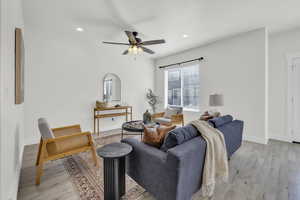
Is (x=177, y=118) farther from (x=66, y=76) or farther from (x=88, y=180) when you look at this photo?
(x=66, y=76)

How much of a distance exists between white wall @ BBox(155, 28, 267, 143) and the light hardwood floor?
917 millimetres

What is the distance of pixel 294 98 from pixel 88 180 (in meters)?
4.90

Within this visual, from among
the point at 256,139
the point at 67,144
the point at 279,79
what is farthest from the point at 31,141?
the point at 279,79

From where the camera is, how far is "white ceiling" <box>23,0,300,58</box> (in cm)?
249

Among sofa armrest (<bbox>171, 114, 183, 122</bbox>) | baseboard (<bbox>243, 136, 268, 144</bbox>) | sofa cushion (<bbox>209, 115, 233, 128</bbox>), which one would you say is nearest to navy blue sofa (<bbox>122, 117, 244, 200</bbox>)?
sofa cushion (<bbox>209, 115, 233, 128</bbox>)

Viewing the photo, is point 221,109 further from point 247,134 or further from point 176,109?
point 176,109

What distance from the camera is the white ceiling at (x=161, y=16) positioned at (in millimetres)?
2486

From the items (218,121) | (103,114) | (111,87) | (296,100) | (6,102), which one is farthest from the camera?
(111,87)

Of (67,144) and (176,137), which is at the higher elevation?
(176,137)

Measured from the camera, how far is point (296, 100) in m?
3.42

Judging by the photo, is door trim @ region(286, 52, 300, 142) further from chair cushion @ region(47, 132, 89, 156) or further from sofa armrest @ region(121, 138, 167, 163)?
chair cushion @ region(47, 132, 89, 156)

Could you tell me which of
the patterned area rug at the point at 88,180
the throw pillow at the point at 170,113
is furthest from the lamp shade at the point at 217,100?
the patterned area rug at the point at 88,180

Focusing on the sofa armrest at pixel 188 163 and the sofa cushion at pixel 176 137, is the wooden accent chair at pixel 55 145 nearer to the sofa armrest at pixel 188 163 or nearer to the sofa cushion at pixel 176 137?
the sofa cushion at pixel 176 137

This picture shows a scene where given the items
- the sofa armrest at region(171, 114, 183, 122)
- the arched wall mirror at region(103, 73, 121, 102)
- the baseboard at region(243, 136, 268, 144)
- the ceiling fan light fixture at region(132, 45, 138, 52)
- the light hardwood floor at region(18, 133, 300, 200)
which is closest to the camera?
the light hardwood floor at region(18, 133, 300, 200)
